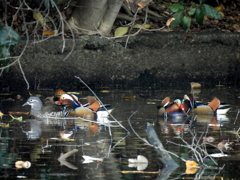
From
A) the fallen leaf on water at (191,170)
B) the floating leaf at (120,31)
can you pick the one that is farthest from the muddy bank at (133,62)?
the fallen leaf on water at (191,170)

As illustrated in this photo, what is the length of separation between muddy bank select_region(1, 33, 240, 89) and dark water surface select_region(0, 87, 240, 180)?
2.23 m

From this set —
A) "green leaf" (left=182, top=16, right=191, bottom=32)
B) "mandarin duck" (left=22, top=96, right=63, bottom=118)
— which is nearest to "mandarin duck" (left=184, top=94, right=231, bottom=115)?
"green leaf" (left=182, top=16, right=191, bottom=32)

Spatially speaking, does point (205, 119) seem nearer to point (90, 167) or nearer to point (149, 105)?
point (149, 105)

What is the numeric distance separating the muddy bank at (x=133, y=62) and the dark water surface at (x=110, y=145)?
7.30 ft

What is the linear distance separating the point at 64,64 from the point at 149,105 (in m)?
3.00

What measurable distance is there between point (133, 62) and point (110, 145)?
6632 mm

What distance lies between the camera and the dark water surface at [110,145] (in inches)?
225

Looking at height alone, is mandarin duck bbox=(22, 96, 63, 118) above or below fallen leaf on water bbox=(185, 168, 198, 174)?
above

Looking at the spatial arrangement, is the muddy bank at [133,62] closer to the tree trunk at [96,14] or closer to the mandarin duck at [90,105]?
the tree trunk at [96,14]

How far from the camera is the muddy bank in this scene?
13.0 metres

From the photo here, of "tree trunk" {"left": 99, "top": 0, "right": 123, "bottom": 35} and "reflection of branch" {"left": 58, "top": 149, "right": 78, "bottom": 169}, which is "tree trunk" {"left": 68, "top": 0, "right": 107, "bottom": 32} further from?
"reflection of branch" {"left": 58, "top": 149, "right": 78, "bottom": 169}

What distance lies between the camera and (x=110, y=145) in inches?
277

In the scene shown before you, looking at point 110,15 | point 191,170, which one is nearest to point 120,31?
point 110,15

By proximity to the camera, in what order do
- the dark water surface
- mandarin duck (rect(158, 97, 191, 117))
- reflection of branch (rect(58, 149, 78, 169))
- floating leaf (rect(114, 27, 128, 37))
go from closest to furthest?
the dark water surface → reflection of branch (rect(58, 149, 78, 169)) → mandarin duck (rect(158, 97, 191, 117)) → floating leaf (rect(114, 27, 128, 37))
